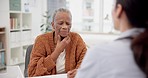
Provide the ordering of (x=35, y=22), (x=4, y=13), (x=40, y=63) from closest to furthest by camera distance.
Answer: (x=40, y=63) → (x=4, y=13) → (x=35, y=22)

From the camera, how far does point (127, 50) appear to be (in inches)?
25.2

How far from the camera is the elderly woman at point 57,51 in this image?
1.62 m

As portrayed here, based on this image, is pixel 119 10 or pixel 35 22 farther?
pixel 35 22

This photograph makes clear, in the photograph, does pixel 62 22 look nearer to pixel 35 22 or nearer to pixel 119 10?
pixel 119 10

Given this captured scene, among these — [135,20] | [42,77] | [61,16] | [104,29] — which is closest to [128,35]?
[135,20]

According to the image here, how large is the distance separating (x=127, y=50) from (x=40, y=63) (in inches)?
41.9

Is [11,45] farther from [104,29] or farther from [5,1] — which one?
[104,29]

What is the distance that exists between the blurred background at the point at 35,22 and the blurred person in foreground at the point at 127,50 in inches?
127

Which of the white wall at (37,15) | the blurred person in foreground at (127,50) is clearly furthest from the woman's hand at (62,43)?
the white wall at (37,15)

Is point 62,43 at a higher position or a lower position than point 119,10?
lower

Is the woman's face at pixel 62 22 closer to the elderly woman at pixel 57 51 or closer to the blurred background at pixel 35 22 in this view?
the elderly woman at pixel 57 51

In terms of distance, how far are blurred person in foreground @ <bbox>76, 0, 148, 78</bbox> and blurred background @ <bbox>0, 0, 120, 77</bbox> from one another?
323 centimetres

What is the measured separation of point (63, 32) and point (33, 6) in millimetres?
2906

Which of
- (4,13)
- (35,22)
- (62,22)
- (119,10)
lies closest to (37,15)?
(35,22)
